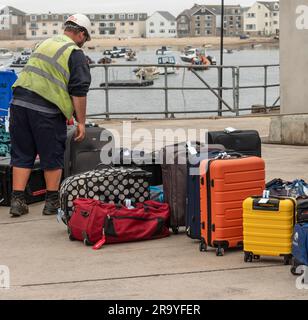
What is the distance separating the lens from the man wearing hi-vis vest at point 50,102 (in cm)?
826

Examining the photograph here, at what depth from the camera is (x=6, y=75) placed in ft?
32.1

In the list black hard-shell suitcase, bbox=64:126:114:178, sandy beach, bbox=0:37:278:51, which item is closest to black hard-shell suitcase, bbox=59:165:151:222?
black hard-shell suitcase, bbox=64:126:114:178

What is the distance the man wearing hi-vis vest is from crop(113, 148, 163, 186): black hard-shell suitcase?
405mm

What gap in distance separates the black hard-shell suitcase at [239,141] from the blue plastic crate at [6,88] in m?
2.37

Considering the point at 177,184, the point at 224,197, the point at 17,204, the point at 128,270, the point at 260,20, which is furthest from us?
the point at 260,20

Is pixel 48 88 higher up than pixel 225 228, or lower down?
higher up

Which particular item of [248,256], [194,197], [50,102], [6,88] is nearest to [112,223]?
[194,197]

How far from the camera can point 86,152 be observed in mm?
8781

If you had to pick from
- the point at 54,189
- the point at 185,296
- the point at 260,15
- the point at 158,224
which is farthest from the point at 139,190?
the point at 260,15

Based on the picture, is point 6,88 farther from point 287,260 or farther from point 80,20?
point 287,260

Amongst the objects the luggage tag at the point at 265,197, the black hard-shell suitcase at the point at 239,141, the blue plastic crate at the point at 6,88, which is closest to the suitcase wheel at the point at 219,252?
the luggage tag at the point at 265,197

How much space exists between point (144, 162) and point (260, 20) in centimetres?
14876

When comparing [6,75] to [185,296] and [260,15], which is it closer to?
[185,296]

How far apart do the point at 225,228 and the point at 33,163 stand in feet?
7.27
